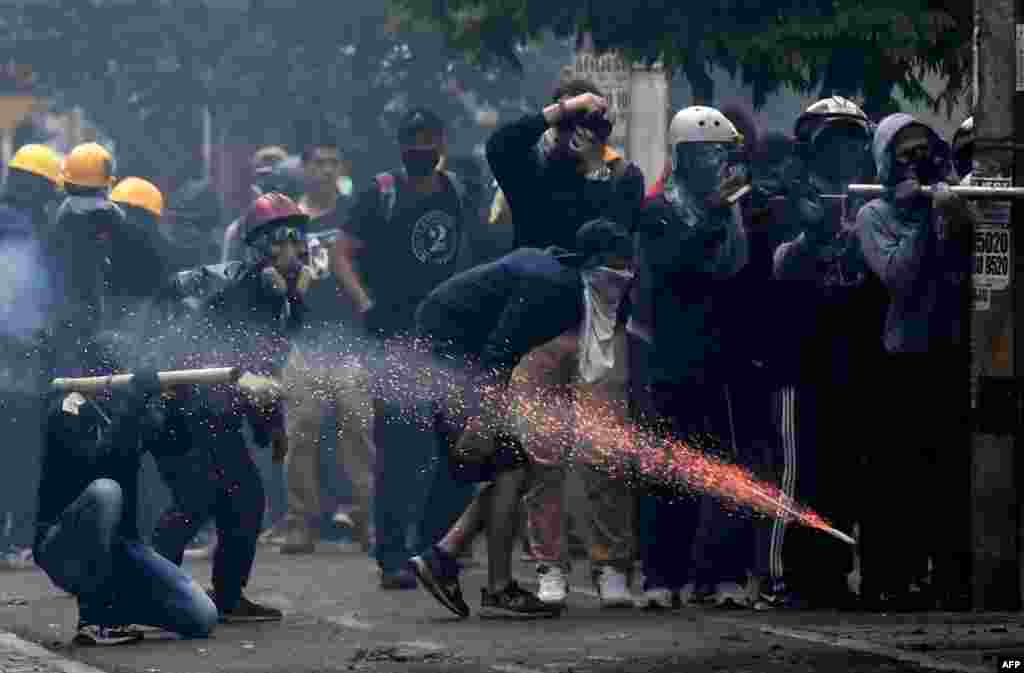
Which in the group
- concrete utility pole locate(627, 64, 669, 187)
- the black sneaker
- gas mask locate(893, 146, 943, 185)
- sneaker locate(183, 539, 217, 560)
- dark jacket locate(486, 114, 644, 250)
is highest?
concrete utility pole locate(627, 64, 669, 187)

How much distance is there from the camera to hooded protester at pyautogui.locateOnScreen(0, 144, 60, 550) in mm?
13969

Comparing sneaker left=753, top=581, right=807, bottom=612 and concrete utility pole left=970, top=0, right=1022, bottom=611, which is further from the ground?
concrete utility pole left=970, top=0, right=1022, bottom=611

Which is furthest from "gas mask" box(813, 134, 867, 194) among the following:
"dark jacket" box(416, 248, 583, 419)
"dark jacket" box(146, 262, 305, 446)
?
"dark jacket" box(146, 262, 305, 446)

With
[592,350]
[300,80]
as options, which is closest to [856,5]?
[592,350]

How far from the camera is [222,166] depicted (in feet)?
106

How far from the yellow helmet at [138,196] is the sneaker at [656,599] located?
189 inches

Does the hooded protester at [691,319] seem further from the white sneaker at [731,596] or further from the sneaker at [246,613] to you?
the sneaker at [246,613]

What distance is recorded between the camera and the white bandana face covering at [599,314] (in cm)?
1205

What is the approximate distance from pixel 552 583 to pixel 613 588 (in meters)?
0.30

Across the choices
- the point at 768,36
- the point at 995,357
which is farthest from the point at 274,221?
the point at 768,36

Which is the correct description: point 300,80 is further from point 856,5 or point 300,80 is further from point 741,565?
point 741,565

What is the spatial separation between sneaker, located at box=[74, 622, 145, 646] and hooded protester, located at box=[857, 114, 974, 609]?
337 cm

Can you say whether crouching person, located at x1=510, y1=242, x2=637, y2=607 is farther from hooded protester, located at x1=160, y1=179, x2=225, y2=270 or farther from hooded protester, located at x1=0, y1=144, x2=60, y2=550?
hooded protester, located at x1=160, y1=179, x2=225, y2=270

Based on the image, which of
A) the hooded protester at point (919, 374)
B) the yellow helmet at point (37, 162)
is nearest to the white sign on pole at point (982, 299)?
the hooded protester at point (919, 374)
